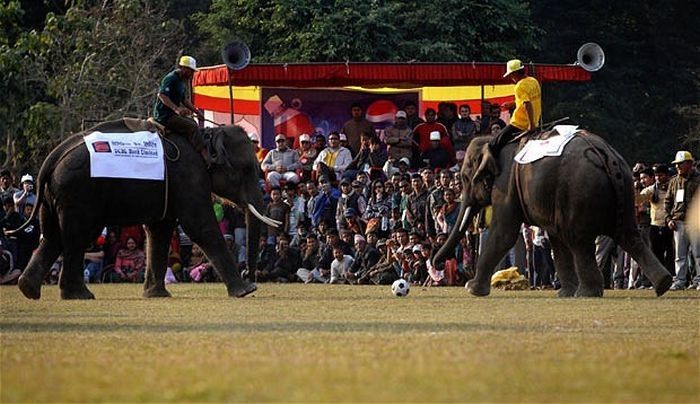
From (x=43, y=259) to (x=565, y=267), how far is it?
6674 mm

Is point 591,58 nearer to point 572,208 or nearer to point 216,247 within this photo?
point 572,208

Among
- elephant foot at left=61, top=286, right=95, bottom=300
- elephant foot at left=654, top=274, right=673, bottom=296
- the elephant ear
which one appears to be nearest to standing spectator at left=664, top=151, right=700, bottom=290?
the elephant ear

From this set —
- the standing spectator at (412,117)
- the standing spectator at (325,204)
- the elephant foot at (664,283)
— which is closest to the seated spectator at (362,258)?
the standing spectator at (325,204)

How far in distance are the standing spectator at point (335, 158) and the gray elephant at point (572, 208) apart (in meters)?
9.43

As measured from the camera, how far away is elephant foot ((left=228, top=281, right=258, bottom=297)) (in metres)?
21.5

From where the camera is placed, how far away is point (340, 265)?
97.9ft

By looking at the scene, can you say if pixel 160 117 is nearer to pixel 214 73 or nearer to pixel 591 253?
pixel 591 253

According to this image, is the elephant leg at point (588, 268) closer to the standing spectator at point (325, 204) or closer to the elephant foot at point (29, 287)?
the elephant foot at point (29, 287)

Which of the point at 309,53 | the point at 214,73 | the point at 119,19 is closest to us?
the point at 214,73

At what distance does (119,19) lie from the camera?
4750 centimetres

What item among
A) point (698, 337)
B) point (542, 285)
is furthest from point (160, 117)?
point (698, 337)

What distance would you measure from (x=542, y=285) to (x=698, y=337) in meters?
13.2

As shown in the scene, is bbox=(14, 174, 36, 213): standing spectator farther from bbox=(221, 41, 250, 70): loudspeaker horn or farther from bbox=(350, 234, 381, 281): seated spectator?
bbox=(350, 234, 381, 281): seated spectator

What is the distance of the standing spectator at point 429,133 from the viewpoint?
31.0m
